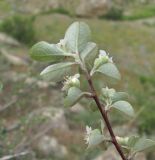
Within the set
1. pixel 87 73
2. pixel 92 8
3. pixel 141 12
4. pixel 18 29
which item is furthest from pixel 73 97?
pixel 141 12

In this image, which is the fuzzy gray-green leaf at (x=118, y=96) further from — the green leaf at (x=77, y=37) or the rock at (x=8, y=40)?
the rock at (x=8, y=40)

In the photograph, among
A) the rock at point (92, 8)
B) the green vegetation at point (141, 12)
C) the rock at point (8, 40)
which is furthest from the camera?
the green vegetation at point (141, 12)

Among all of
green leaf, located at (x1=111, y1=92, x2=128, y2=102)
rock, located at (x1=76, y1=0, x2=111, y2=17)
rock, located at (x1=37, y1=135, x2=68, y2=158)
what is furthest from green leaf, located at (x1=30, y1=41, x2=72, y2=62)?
rock, located at (x1=76, y1=0, x2=111, y2=17)

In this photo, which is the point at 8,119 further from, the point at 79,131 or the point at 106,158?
the point at 106,158

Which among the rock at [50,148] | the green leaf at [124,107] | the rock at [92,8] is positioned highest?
the green leaf at [124,107]

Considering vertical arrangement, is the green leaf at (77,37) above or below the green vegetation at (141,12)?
above

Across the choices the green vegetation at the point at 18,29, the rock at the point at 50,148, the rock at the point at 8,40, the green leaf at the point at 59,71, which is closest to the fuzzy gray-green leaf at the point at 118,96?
the green leaf at the point at 59,71

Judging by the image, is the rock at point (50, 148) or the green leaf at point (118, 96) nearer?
the green leaf at point (118, 96)
